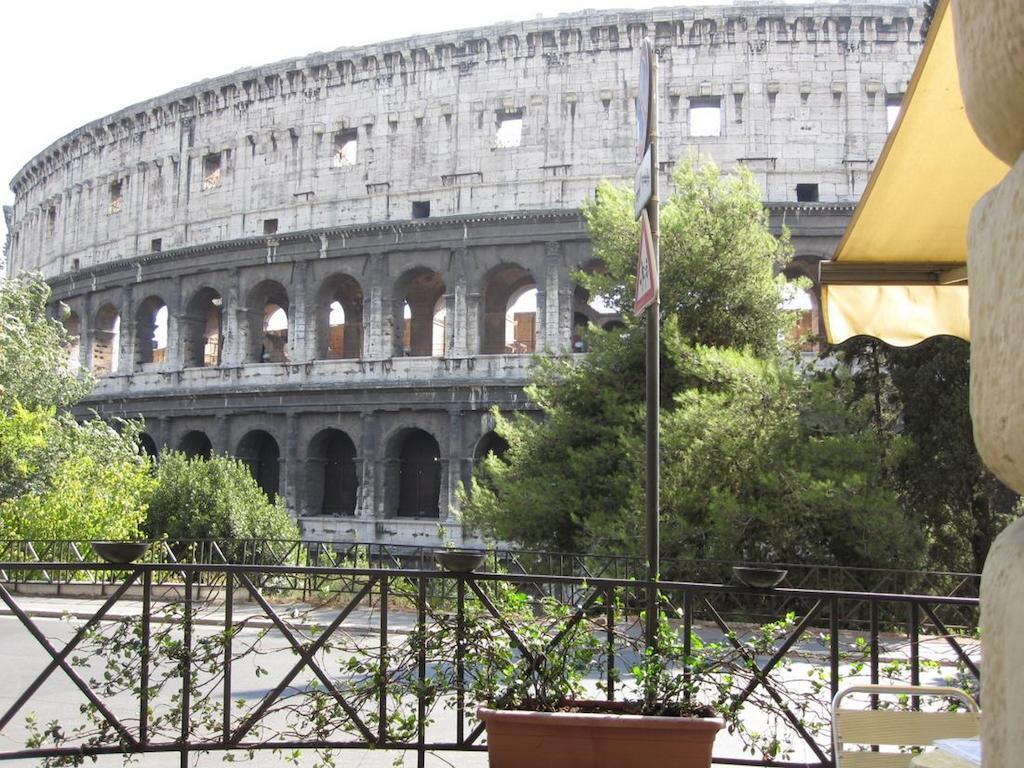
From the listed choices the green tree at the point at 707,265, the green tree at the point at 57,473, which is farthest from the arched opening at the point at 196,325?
the green tree at the point at 707,265

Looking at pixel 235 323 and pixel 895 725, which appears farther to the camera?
pixel 235 323

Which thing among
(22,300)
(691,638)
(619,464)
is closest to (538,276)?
(619,464)

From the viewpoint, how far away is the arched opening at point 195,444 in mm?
26938

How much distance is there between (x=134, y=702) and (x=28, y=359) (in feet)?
55.6

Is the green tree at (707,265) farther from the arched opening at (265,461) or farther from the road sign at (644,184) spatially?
the arched opening at (265,461)

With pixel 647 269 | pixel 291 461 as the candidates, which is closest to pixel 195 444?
pixel 291 461

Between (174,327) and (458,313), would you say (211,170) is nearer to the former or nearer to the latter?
(174,327)

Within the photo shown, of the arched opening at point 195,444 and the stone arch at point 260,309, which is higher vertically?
the stone arch at point 260,309

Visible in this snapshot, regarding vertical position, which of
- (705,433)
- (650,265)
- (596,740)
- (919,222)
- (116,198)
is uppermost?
(116,198)

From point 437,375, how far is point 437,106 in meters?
6.91

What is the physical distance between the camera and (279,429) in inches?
990

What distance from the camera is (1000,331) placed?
3.81 feet

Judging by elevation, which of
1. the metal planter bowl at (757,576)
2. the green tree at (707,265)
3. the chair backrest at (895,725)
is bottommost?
the chair backrest at (895,725)

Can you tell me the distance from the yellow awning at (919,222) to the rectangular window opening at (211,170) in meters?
25.8
